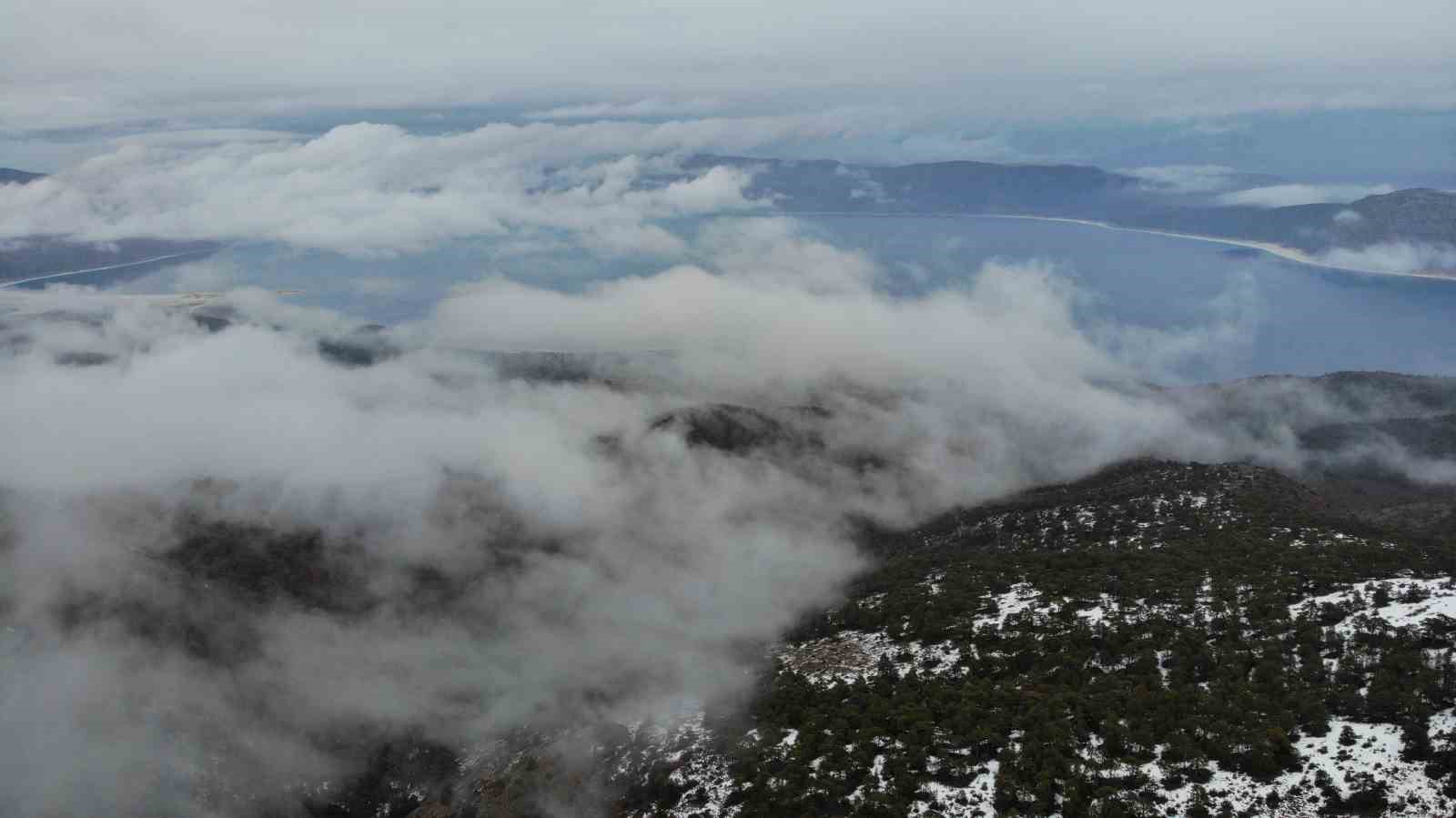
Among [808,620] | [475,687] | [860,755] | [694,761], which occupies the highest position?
[860,755]

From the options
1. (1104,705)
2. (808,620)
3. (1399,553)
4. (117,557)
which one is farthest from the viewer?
(117,557)

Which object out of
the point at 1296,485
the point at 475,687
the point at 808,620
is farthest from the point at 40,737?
the point at 1296,485

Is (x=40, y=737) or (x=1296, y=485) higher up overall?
(x=1296, y=485)

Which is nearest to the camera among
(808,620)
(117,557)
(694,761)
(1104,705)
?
(1104,705)

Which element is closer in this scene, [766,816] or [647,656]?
[766,816]

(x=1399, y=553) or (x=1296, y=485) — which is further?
(x=1296, y=485)

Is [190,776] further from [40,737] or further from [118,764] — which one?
[40,737]

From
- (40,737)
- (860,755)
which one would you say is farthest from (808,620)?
(40,737)

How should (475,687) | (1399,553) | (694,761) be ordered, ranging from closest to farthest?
(694,761)
(1399,553)
(475,687)

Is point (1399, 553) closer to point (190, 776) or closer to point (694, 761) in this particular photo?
point (694, 761)
